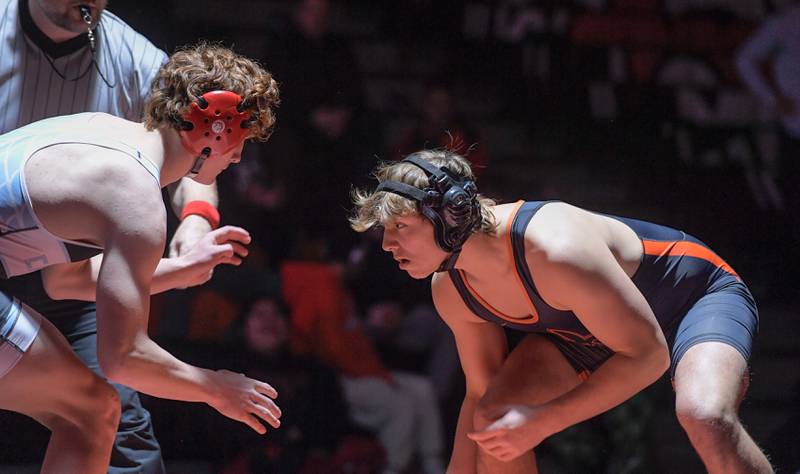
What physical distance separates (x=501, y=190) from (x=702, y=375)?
219 centimetres

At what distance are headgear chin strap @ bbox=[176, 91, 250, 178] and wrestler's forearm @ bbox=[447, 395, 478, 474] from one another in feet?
3.43

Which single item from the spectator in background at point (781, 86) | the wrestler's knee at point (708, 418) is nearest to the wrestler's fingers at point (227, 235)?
the wrestler's knee at point (708, 418)

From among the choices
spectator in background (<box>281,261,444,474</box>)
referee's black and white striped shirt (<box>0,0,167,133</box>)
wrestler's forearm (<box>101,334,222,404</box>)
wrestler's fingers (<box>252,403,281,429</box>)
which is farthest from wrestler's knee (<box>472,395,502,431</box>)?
spectator in background (<box>281,261,444,474</box>)

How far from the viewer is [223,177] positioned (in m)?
4.46

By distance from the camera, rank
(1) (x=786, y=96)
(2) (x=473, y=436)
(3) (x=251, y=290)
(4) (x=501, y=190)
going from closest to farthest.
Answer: (2) (x=473, y=436)
(3) (x=251, y=290)
(4) (x=501, y=190)
(1) (x=786, y=96)

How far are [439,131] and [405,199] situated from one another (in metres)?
2.00

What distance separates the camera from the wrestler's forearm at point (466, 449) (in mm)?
2967

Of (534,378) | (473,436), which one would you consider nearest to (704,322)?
(534,378)

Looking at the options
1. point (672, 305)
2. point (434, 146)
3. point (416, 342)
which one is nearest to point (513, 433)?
point (672, 305)

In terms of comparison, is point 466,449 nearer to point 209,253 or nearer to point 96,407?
point 209,253

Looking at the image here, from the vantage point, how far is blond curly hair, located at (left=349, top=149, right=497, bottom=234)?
2.64 meters

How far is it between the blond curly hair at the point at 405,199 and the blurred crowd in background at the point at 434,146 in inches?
66.7

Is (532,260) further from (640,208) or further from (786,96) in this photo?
(786,96)

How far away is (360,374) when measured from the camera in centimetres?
439
